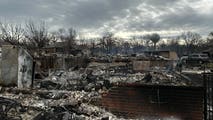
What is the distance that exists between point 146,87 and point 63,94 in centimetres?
433

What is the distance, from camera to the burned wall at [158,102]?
32.7ft

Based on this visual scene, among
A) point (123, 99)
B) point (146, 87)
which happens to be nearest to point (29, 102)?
point (123, 99)

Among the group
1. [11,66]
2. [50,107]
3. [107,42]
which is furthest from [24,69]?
[107,42]

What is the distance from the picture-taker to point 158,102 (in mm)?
10312

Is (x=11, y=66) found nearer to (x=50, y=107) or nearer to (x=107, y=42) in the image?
(x=50, y=107)

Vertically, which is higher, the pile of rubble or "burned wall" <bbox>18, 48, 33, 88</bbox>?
"burned wall" <bbox>18, 48, 33, 88</bbox>

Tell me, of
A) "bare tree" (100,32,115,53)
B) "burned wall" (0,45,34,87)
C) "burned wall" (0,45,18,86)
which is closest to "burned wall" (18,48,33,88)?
"burned wall" (0,45,34,87)

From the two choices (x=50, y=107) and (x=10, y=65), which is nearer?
(x=50, y=107)

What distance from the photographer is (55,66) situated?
114ft

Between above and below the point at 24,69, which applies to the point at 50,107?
below

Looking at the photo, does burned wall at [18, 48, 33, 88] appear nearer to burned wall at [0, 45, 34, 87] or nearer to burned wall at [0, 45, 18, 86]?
burned wall at [0, 45, 34, 87]

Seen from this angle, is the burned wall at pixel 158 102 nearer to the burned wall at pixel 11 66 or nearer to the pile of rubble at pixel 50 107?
the pile of rubble at pixel 50 107

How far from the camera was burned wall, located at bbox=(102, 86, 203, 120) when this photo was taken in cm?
998

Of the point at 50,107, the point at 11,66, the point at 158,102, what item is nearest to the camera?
the point at 158,102
